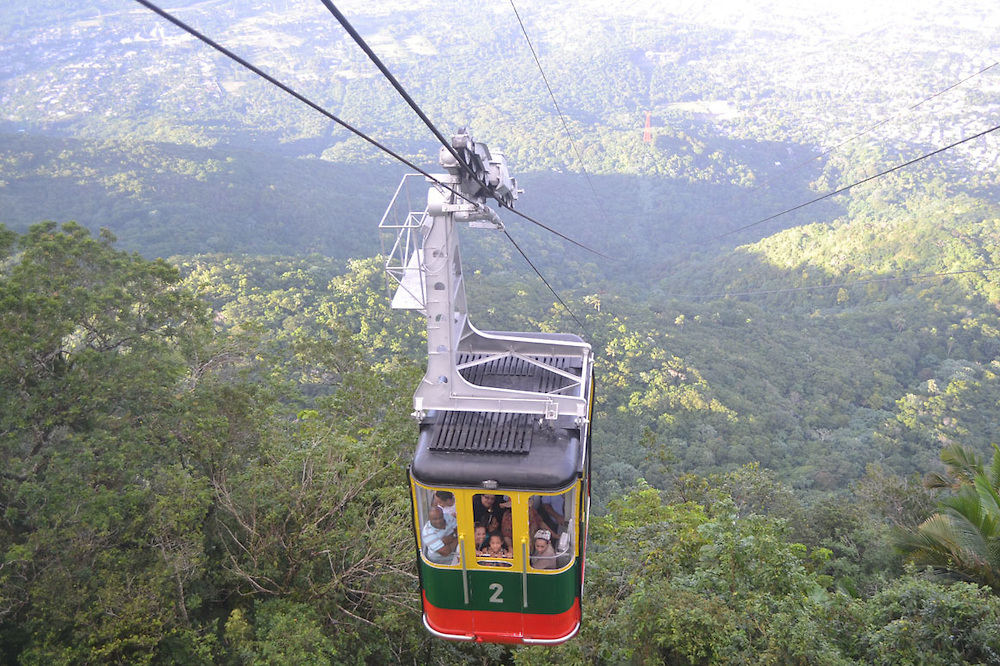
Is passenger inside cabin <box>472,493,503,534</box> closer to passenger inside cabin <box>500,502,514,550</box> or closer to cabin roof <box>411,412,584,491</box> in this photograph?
passenger inside cabin <box>500,502,514,550</box>

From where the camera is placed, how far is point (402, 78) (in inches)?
5940

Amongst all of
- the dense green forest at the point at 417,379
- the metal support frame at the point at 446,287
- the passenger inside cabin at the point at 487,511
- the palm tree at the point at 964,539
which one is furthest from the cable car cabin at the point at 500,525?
the palm tree at the point at 964,539

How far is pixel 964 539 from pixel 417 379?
360 inches

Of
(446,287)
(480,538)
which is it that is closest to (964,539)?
(480,538)

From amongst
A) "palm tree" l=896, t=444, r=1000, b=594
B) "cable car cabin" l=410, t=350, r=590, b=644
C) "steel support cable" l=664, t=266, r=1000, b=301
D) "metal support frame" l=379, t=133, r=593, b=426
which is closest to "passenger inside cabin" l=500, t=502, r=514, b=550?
"cable car cabin" l=410, t=350, r=590, b=644

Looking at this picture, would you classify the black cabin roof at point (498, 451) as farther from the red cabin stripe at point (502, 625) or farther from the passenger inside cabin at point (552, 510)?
the red cabin stripe at point (502, 625)

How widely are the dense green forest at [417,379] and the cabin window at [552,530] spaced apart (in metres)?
2.46

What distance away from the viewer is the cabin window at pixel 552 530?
15.6 ft

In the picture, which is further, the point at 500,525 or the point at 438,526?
the point at 438,526

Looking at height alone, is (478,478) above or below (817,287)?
above

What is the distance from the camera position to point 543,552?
192 inches

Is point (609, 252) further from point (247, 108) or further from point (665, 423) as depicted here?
point (247, 108)

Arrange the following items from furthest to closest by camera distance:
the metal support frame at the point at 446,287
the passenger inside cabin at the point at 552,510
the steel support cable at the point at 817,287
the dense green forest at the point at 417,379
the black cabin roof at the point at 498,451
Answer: the steel support cable at the point at 817,287
the dense green forest at the point at 417,379
the metal support frame at the point at 446,287
the passenger inside cabin at the point at 552,510
the black cabin roof at the point at 498,451

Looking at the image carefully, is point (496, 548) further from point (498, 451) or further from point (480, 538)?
point (498, 451)
